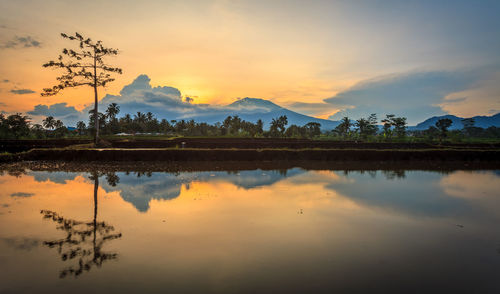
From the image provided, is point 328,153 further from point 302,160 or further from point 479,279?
point 479,279

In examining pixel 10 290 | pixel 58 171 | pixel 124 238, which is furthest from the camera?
pixel 58 171

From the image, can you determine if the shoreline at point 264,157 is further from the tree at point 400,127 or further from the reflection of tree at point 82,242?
the tree at point 400,127

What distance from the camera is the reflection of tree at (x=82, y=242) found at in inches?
178

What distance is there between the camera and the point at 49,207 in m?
7.70

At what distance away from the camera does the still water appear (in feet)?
13.4

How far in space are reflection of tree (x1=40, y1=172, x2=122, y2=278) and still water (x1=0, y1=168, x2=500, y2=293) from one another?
0.02 meters

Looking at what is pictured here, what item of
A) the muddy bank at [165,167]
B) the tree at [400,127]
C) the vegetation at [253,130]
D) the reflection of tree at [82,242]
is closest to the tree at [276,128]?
the vegetation at [253,130]

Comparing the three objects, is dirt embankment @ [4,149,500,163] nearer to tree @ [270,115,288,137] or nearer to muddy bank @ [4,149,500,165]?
muddy bank @ [4,149,500,165]

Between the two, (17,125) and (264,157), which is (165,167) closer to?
(264,157)

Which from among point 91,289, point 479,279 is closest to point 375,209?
point 479,279

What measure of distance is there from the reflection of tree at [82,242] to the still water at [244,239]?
A: 0.8 inches

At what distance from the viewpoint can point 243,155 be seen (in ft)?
67.1

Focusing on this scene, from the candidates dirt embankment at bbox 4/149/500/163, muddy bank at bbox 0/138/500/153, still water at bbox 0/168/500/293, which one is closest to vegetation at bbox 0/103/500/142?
muddy bank at bbox 0/138/500/153

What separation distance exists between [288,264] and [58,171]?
48.4ft
